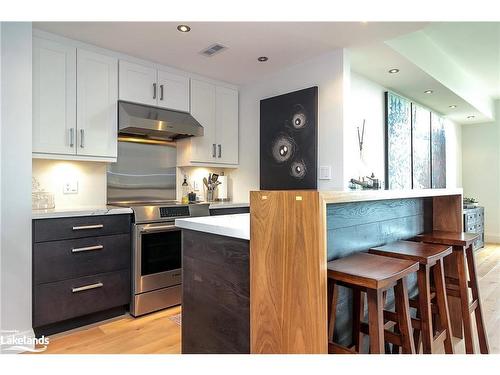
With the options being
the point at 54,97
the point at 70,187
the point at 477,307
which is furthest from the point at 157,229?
the point at 477,307

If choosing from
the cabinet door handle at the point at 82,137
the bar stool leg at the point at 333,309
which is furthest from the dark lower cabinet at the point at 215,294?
the cabinet door handle at the point at 82,137

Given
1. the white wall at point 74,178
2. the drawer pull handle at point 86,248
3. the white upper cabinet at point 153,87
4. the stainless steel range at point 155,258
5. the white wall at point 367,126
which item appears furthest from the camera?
the white wall at point 367,126

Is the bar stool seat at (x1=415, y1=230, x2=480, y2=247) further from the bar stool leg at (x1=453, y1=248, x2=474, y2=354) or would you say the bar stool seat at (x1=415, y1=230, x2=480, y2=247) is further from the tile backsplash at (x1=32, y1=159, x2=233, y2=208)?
the tile backsplash at (x1=32, y1=159, x2=233, y2=208)

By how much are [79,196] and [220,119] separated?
176 centimetres

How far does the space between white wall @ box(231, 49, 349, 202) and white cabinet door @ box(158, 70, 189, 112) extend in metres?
0.82

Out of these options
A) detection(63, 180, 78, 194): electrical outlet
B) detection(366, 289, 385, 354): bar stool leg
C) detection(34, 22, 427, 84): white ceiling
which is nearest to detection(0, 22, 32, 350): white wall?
detection(34, 22, 427, 84): white ceiling

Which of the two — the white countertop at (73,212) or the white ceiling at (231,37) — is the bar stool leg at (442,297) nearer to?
the white ceiling at (231,37)

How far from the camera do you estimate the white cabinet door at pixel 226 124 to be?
12.5ft

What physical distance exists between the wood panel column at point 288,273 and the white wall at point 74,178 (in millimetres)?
2257

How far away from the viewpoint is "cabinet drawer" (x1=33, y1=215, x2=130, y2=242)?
7.32ft
